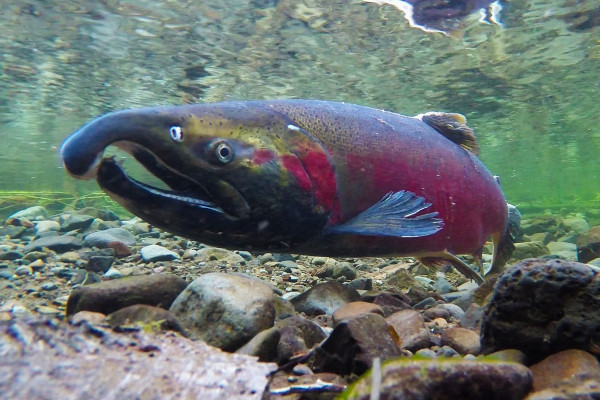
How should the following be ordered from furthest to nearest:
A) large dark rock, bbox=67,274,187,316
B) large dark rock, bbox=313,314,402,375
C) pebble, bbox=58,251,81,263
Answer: pebble, bbox=58,251,81,263 → large dark rock, bbox=67,274,187,316 → large dark rock, bbox=313,314,402,375

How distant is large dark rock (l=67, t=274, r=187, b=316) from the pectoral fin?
1.09 metres

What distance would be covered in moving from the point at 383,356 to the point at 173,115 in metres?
1.60

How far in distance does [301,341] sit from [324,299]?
37.4 inches

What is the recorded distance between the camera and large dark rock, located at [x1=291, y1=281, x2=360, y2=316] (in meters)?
2.93

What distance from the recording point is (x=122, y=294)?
241 cm

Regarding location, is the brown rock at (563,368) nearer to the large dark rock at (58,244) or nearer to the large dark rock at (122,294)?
the large dark rock at (122,294)

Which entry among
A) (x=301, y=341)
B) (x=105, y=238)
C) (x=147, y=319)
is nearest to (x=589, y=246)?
(x=301, y=341)

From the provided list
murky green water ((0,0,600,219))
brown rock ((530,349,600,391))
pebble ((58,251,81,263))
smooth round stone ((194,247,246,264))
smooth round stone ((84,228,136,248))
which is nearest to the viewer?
brown rock ((530,349,600,391))

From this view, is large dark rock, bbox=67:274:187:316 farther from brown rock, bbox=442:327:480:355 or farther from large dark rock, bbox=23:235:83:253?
large dark rock, bbox=23:235:83:253

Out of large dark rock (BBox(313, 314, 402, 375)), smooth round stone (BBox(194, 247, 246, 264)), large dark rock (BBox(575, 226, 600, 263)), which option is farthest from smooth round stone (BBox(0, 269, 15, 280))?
large dark rock (BBox(575, 226, 600, 263))

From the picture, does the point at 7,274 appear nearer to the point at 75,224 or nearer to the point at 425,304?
the point at 75,224

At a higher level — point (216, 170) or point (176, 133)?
point (176, 133)

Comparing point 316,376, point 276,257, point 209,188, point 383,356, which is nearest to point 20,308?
point 209,188

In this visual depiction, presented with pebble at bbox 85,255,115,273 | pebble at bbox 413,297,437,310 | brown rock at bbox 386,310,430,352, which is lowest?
pebble at bbox 85,255,115,273
